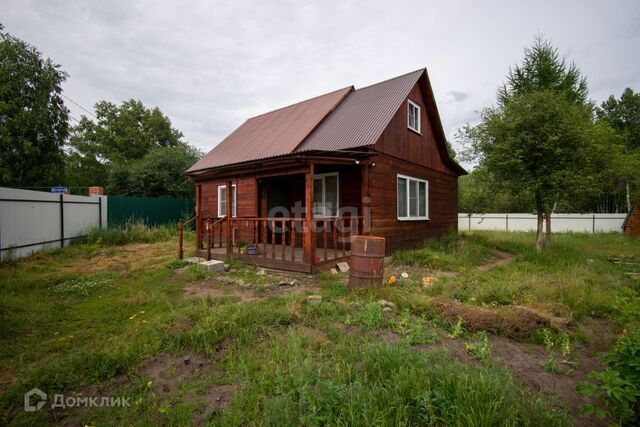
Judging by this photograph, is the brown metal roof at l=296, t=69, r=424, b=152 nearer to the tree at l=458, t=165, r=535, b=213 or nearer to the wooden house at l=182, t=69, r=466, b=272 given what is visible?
the wooden house at l=182, t=69, r=466, b=272

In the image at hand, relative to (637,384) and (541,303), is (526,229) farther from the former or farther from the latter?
(637,384)

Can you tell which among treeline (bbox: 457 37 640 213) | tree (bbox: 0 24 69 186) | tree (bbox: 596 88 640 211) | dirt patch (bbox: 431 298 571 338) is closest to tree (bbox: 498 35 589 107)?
tree (bbox: 596 88 640 211)

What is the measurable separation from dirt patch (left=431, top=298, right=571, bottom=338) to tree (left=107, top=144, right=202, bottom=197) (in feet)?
63.0

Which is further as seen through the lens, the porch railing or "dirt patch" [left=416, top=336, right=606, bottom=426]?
the porch railing

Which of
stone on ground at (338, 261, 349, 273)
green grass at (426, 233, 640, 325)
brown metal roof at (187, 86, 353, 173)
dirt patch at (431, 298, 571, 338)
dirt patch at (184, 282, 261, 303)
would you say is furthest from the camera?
brown metal roof at (187, 86, 353, 173)

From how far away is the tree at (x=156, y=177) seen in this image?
19219 mm

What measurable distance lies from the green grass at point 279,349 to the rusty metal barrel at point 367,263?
28 centimetres

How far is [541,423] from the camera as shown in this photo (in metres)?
1.94

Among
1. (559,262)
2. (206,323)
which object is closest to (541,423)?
(206,323)

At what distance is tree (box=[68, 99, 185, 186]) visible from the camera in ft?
91.8

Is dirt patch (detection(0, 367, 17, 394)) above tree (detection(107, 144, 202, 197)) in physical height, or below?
below

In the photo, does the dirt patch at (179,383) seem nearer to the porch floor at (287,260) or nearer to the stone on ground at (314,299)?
the stone on ground at (314,299)

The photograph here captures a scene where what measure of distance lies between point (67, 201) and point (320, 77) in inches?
535

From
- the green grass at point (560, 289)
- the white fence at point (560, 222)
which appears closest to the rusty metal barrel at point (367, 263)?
the green grass at point (560, 289)
